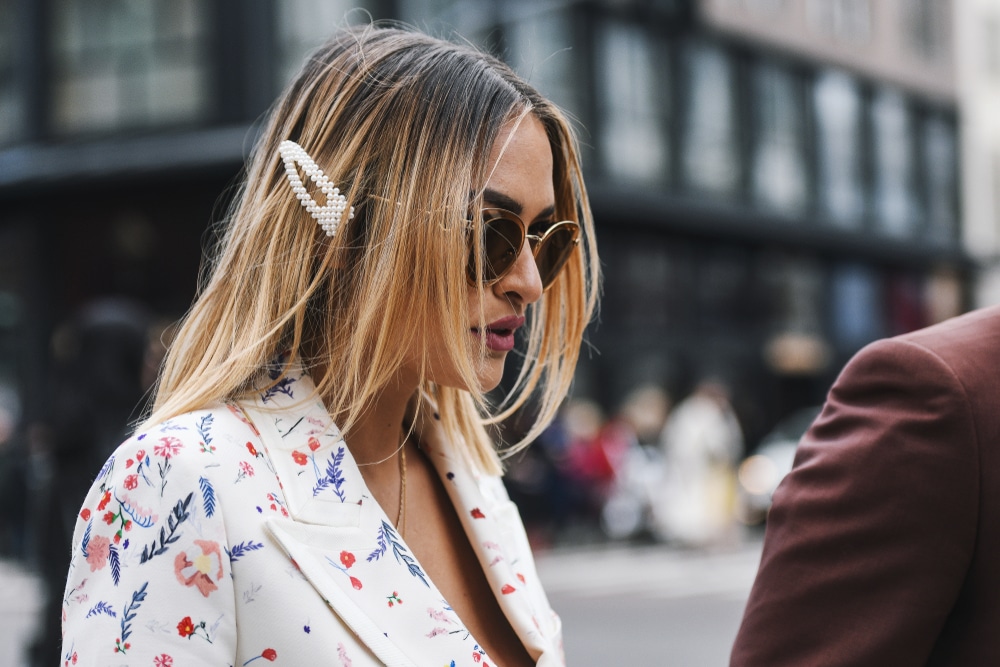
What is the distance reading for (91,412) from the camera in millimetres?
5137

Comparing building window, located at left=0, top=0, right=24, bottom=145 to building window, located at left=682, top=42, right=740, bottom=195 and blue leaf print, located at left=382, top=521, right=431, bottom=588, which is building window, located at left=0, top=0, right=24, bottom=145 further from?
blue leaf print, located at left=382, top=521, right=431, bottom=588

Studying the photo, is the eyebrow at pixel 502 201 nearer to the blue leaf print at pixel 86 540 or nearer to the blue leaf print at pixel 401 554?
the blue leaf print at pixel 401 554

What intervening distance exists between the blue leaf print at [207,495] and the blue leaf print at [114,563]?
0.13 metres

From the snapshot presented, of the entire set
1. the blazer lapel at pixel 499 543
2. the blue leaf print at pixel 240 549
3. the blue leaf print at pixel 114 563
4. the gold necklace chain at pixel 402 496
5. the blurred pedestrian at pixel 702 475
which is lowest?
the blurred pedestrian at pixel 702 475

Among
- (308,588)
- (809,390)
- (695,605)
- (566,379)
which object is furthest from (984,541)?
(809,390)

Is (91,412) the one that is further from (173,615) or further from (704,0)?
(704,0)

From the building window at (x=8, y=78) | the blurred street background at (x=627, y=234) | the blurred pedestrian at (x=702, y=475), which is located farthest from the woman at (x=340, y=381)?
the building window at (x=8, y=78)

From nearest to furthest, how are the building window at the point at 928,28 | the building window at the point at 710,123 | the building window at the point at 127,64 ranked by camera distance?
the building window at the point at 127,64 < the building window at the point at 710,123 < the building window at the point at 928,28

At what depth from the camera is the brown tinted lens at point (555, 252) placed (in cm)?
218

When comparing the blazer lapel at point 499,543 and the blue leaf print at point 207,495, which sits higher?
the blue leaf print at point 207,495

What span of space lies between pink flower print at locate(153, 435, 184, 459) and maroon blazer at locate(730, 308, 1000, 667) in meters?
0.94

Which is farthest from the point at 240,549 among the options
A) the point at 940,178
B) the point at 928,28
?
the point at 940,178

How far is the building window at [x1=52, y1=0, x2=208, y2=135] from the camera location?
62.0 feet

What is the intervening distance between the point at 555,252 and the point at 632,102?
2252 cm
